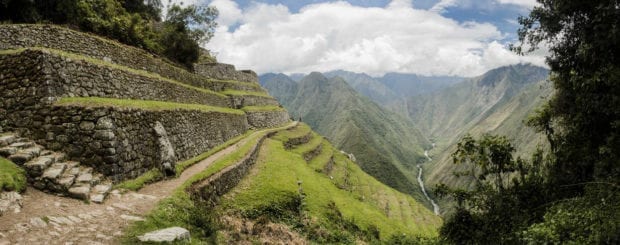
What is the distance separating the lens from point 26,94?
1462cm

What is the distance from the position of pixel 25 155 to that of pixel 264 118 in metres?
44.1

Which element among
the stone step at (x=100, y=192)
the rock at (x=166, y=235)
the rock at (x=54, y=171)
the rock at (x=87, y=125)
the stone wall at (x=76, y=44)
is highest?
the stone wall at (x=76, y=44)

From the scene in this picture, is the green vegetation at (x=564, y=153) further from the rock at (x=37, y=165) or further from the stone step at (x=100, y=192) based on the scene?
the rock at (x=37, y=165)

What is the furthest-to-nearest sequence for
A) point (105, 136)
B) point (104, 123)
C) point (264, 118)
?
1. point (264, 118)
2. point (104, 123)
3. point (105, 136)

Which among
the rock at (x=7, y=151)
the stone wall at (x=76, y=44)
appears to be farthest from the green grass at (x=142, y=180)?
the stone wall at (x=76, y=44)

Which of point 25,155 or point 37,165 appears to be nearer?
point 37,165

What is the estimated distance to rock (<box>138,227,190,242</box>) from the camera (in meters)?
9.93

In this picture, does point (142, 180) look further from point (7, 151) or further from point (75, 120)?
point (7, 151)

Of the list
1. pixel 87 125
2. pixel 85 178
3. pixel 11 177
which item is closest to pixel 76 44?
pixel 87 125

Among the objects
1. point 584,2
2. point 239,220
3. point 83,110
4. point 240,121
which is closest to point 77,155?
point 83,110

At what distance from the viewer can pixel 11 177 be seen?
35.3 feet

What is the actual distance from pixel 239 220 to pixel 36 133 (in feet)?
29.6

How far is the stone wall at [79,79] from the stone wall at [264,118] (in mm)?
23270

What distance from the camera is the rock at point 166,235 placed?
9.93 m
